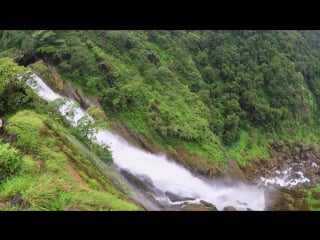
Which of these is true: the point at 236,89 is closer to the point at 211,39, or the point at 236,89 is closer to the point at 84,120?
the point at 211,39

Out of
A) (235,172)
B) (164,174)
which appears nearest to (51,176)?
(164,174)

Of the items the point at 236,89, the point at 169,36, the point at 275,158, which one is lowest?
the point at 275,158

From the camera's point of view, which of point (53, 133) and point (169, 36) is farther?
point (169, 36)

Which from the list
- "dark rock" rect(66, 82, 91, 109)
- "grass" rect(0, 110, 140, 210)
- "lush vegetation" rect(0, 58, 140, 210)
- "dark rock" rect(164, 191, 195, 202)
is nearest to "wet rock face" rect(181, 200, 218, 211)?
"dark rock" rect(164, 191, 195, 202)

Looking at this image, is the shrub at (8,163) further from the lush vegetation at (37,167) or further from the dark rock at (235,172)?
→ the dark rock at (235,172)

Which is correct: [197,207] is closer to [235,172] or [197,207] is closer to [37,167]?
[235,172]
